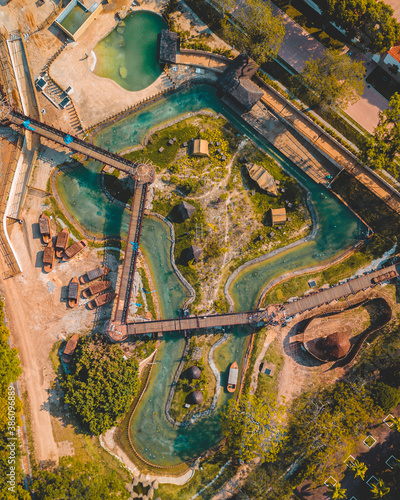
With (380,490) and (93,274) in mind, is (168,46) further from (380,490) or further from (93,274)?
(380,490)

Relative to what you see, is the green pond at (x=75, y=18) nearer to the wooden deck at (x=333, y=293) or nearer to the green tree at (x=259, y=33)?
the green tree at (x=259, y=33)

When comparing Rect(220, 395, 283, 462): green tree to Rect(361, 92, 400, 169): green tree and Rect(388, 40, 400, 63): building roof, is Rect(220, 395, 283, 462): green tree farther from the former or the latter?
Rect(388, 40, 400, 63): building roof

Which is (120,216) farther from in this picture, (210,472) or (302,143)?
(210,472)

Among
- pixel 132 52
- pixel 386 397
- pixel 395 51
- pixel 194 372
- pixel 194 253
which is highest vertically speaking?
pixel 395 51

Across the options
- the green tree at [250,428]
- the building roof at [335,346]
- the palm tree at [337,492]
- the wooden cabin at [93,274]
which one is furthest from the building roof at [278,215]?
the palm tree at [337,492]

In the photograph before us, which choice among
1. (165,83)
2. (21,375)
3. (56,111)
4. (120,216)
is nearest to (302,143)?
(165,83)

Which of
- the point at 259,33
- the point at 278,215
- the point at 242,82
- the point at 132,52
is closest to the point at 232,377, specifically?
the point at 278,215
